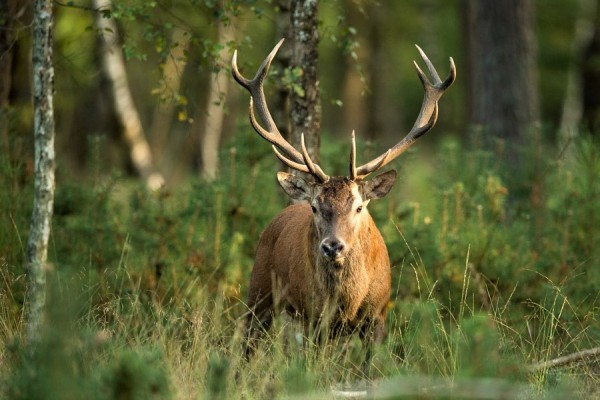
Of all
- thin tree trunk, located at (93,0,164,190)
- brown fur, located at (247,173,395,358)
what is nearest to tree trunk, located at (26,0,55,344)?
brown fur, located at (247,173,395,358)

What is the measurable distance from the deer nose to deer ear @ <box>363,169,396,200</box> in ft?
2.62

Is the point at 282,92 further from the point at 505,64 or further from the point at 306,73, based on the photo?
the point at 505,64

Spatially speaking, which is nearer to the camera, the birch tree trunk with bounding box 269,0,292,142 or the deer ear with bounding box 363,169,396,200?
the deer ear with bounding box 363,169,396,200

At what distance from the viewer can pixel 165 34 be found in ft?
27.0

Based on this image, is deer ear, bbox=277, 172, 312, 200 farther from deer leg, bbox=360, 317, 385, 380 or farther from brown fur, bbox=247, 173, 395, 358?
deer leg, bbox=360, 317, 385, 380

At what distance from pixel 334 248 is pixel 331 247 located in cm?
2

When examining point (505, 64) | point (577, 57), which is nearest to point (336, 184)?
point (505, 64)

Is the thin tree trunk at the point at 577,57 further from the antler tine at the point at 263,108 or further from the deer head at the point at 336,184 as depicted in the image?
the antler tine at the point at 263,108

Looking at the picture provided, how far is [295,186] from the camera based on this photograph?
7914 mm

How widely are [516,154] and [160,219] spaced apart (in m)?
5.03

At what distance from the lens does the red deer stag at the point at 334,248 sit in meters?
7.37

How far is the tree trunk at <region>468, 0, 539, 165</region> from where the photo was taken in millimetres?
14289

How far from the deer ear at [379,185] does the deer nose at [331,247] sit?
2.62 ft

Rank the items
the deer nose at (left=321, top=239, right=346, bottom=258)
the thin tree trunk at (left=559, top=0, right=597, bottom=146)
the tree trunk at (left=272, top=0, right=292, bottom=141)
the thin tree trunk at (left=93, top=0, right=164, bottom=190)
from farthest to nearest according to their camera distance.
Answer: the thin tree trunk at (left=559, top=0, right=597, bottom=146)
the thin tree trunk at (left=93, top=0, right=164, bottom=190)
the tree trunk at (left=272, top=0, right=292, bottom=141)
the deer nose at (left=321, top=239, right=346, bottom=258)
